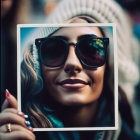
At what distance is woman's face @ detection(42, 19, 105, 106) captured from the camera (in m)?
1.11

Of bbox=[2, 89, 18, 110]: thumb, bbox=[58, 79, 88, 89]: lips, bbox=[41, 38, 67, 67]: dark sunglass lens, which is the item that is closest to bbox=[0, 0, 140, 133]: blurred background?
bbox=[2, 89, 18, 110]: thumb

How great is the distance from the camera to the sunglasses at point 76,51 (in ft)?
3.63

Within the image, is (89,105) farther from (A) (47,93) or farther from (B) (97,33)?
(B) (97,33)

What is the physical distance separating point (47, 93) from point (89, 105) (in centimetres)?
23

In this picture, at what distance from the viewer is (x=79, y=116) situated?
115cm

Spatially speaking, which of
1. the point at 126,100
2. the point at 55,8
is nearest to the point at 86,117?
the point at 126,100

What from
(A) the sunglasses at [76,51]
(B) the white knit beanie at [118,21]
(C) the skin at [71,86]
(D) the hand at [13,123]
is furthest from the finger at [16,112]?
(B) the white knit beanie at [118,21]

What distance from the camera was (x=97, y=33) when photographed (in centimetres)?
113

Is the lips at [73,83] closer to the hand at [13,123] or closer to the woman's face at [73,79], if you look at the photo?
the woman's face at [73,79]

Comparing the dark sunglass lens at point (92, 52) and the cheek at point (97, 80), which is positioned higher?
the dark sunglass lens at point (92, 52)

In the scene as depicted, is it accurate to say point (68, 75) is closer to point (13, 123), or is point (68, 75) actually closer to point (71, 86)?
point (71, 86)

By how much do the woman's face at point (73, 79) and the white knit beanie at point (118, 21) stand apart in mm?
59

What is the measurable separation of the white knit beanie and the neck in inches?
8.2

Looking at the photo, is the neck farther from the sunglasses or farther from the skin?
the sunglasses
